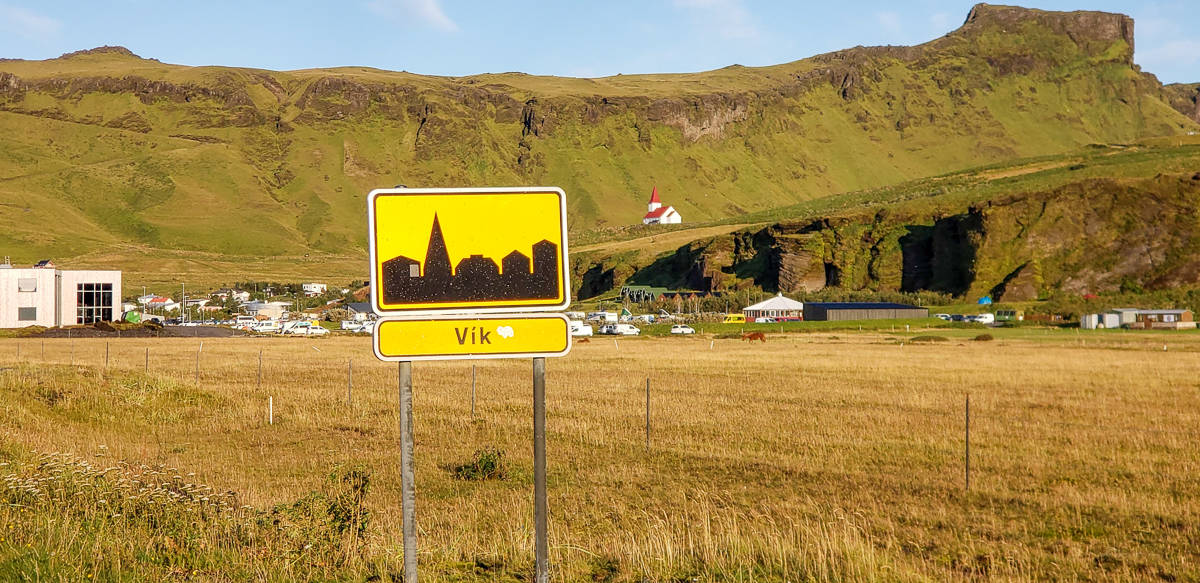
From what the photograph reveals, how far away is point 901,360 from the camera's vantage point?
44.7m

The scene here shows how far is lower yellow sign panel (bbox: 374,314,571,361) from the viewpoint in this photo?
627cm

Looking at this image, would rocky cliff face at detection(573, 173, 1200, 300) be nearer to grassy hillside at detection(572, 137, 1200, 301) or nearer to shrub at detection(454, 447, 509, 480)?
grassy hillside at detection(572, 137, 1200, 301)

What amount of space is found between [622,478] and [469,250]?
388 inches

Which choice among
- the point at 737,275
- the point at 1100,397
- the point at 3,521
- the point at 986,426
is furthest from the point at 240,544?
the point at 737,275

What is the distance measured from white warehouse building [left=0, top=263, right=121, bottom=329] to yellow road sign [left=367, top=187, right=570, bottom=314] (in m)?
96.2

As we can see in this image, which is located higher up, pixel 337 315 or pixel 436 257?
pixel 337 315

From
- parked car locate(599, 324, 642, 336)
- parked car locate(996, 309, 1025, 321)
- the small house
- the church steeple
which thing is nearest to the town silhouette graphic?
the church steeple

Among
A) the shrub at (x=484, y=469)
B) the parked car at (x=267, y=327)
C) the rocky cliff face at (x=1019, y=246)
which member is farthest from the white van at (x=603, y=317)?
the shrub at (x=484, y=469)

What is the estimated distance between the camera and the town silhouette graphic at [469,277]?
6375mm

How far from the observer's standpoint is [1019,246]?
110250mm

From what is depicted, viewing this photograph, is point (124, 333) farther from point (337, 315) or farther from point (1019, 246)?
point (1019, 246)

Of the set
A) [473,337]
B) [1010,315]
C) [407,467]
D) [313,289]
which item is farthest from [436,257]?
[313,289]

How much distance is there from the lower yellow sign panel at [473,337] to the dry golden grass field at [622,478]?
2642 mm

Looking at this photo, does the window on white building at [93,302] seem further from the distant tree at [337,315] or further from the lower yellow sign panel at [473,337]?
the lower yellow sign panel at [473,337]
